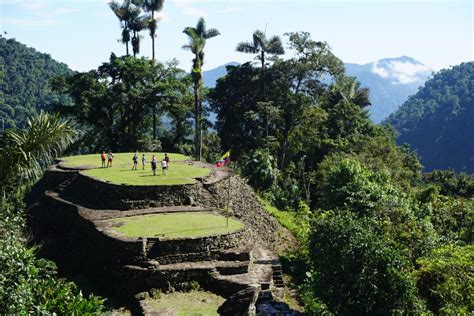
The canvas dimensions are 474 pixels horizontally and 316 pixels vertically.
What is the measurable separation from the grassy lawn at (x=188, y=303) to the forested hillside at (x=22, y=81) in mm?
55643

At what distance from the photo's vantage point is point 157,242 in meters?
17.7

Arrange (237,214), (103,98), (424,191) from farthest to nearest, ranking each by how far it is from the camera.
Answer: (103,98)
(424,191)
(237,214)

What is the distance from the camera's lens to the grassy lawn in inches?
610

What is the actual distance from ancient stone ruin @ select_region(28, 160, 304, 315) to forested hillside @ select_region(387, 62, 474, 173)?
7543 cm

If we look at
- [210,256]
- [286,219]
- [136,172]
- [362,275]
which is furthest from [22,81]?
[362,275]

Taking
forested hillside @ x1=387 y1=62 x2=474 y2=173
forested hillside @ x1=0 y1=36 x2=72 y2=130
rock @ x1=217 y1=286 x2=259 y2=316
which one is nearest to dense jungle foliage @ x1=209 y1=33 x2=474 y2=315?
rock @ x1=217 y1=286 x2=259 y2=316

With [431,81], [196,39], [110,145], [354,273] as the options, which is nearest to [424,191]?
[196,39]

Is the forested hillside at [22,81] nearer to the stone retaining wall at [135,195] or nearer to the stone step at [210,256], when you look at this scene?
the stone retaining wall at [135,195]

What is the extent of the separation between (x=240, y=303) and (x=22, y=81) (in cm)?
7657

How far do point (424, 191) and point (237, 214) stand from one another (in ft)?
45.8

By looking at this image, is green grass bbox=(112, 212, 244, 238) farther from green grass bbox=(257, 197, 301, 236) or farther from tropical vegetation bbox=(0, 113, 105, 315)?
tropical vegetation bbox=(0, 113, 105, 315)

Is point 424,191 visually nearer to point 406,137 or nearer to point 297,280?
point 297,280

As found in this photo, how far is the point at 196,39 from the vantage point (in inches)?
1254

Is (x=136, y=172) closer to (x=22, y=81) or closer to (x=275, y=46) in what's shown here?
(x=275, y=46)
